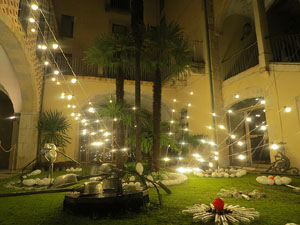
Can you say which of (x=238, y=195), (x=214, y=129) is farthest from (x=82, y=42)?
(x=238, y=195)

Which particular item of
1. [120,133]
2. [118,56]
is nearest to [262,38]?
[118,56]

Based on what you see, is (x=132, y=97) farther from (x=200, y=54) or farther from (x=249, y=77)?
(x=249, y=77)

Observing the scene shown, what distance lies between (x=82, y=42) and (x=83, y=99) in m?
4.11

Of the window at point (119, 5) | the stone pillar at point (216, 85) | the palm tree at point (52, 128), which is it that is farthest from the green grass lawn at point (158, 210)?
the window at point (119, 5)

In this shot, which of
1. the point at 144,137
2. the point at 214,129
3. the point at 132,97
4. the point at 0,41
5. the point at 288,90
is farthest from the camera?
the point at 132,97

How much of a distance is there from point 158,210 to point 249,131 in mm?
5860

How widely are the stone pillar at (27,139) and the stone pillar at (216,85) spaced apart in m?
6.82

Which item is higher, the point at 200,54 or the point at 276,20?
the point at 276,20

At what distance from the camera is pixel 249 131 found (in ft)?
24.1

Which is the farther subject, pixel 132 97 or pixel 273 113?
pixel 132 97

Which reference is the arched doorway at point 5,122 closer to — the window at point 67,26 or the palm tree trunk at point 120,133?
the window at point 67,26

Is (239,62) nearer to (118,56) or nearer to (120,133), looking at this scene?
(118,56)

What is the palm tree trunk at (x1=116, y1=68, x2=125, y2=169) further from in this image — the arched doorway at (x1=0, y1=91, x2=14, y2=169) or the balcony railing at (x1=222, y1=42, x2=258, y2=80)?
the arched doorway at (x1=0, y1=91, x2=14, y2=169)

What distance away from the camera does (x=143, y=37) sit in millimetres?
5621
